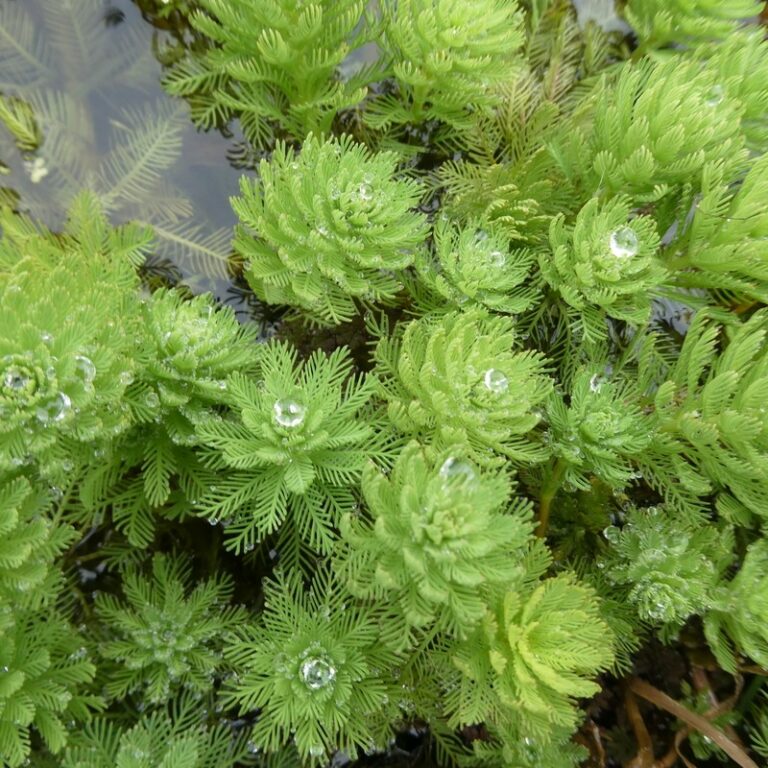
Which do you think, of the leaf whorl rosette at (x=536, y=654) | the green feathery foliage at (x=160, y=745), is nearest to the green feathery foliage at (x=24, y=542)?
the green feathery foliage at (x=160, y=745)

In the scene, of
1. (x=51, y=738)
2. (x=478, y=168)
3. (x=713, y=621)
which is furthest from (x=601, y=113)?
(x=51, y=738)

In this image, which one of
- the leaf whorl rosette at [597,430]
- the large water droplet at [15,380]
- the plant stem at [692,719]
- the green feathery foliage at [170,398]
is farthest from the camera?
the plant stem at [692,719]

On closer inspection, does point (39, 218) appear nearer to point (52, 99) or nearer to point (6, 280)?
point (52, 99)

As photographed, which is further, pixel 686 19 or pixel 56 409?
pixel 686 19

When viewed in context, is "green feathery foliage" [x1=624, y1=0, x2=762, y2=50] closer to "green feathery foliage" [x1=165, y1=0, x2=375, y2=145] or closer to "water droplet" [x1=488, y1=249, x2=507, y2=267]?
"green feathery foliage" [x1=165, y1=0, x2=375, y2=145]

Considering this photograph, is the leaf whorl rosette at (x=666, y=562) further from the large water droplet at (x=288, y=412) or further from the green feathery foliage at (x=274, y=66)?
the green feathery foliage at (x=274, y=66)

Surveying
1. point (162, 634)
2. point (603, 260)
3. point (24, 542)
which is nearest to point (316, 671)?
point (162, 634)

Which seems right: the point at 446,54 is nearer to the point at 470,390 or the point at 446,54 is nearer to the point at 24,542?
the point at 470,390
